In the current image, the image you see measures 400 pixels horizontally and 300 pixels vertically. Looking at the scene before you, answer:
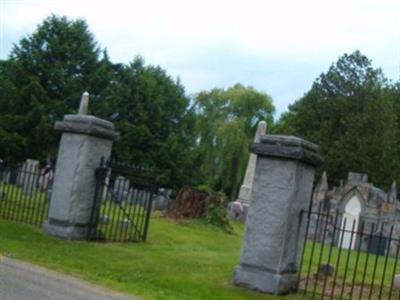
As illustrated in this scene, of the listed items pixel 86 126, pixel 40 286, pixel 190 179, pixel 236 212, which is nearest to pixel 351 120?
pixel 190 179

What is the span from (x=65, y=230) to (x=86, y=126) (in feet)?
6.37

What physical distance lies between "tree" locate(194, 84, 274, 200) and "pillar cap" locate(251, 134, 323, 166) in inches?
1548

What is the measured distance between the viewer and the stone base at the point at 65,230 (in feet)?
41.3

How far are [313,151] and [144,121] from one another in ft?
130

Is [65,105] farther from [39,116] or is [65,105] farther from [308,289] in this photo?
[308,289]

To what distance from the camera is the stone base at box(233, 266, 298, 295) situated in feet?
31.0

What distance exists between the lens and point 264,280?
31.2 feet

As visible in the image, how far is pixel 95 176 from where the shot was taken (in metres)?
13.0

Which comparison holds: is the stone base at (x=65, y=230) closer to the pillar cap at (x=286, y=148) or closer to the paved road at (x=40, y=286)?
the paved road at (x=40, y=286)

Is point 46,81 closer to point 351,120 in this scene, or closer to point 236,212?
point 236,212

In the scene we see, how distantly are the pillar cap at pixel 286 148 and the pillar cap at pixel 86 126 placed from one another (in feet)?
13.0

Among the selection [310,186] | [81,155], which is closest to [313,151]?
[310,186]

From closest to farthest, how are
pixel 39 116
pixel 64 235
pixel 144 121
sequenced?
pixel 64 235 → pixel 39 116 → pixel 144 121

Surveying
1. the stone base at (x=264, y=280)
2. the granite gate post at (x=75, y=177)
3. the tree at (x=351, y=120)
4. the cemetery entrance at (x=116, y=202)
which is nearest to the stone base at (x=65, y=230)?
the granite gate post at (x=75, y=177)
